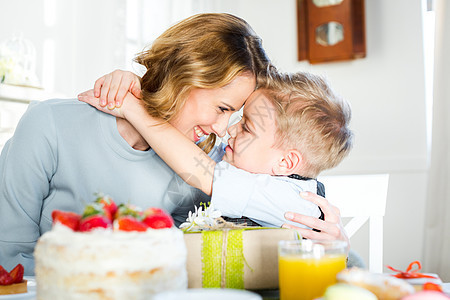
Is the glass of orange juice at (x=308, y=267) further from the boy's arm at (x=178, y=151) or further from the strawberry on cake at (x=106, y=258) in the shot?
the boy's arm at (x=178, y=151)

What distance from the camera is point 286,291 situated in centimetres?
69

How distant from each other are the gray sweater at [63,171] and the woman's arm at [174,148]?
0.15 meters

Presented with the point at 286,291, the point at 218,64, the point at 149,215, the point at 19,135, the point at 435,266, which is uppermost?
the point at 218,64

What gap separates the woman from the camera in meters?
1.38

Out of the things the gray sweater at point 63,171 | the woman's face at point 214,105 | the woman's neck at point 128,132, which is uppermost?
the woman's face at point 214,105

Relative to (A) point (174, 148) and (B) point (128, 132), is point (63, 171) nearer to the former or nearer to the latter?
(B) point (128, 132)

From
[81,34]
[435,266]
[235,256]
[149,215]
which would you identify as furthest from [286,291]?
[81,34]

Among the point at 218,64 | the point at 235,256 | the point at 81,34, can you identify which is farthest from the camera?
the point at 81,34

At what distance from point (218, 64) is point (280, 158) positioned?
1.10 ft

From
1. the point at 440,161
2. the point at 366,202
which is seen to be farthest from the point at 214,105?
the point at 440,161

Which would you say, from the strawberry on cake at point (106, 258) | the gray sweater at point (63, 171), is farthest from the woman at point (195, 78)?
the strawberry on cake at point (106, 258)

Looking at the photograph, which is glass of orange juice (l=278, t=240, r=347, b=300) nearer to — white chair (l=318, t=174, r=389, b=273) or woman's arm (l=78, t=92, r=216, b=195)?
woman's arm (l=78, t=92, r=216, b=195)

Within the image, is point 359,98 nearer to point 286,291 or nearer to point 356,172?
point 356,172

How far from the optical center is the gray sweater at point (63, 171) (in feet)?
4.48
